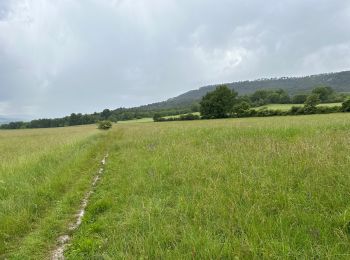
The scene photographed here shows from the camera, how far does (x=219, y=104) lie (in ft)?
254

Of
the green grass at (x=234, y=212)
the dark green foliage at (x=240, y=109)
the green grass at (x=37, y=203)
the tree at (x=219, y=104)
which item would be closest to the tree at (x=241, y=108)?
the dark green foliage at (x=240, y=109)

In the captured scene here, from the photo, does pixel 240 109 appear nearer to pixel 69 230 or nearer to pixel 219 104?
pixel 219 104

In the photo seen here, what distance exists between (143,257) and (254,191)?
8.92 ft

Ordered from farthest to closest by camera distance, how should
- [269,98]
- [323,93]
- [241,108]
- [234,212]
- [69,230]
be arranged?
[269,98] → [323,93] → [241,108] → [69,230] → [234,212]

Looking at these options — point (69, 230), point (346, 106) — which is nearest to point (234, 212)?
point (69, 230)

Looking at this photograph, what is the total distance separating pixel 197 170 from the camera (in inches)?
306

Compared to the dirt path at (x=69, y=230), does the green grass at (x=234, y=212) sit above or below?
above

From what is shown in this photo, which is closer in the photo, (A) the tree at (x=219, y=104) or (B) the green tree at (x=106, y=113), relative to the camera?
(A) the tree at (x=219, y=104)

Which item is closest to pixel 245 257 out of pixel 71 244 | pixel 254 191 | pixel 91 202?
pixel 254 191

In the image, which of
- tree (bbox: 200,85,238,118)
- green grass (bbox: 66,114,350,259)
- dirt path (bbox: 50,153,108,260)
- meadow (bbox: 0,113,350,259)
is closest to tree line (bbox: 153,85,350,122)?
tree (bbox: 200,85,238,118)

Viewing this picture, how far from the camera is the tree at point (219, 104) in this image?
77.8 metres

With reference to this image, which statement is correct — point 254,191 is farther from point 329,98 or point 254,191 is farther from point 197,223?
point 329,98

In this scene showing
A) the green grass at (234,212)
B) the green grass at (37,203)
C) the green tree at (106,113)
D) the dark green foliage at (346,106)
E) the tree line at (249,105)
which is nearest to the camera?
the green grass at (234,212)

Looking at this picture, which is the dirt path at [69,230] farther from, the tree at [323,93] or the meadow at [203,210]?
the tree at [323,93]
